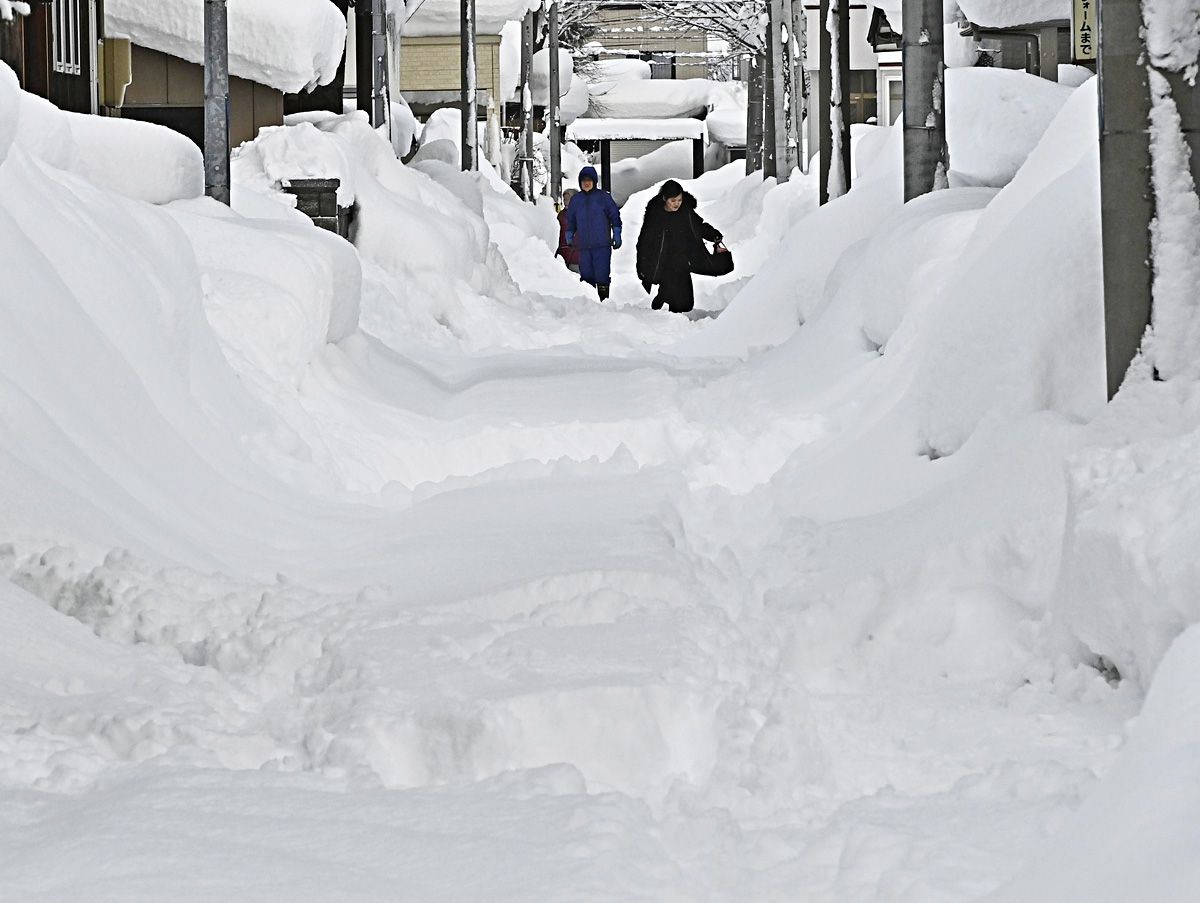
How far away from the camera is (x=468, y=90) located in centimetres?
2194

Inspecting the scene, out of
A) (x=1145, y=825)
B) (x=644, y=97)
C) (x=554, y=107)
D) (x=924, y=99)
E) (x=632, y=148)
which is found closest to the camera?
(x=1145, y=825)

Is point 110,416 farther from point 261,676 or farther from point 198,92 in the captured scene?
point 198,92

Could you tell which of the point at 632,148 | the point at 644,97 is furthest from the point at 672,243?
the point at 632,148

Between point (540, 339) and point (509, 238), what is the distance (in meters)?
9.12

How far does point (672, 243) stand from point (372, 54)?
5.48 m

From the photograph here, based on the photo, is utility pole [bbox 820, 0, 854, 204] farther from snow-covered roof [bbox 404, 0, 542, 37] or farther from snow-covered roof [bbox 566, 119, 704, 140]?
snow-covered roof [bbox 566, 119, 704, 140]

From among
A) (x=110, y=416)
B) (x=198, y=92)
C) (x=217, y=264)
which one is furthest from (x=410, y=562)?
(x=198, y=92)

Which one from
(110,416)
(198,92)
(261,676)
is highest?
(198,92)

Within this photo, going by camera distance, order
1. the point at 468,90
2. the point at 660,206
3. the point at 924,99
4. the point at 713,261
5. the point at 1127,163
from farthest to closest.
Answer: the point at 468,90 < the point at 660,206 < the point at 713,261 < the point at 924,99 < the point at 1127,163

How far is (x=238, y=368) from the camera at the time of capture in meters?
7.08

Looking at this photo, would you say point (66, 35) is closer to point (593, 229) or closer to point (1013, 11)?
point (593, 229)

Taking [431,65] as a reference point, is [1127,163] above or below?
below

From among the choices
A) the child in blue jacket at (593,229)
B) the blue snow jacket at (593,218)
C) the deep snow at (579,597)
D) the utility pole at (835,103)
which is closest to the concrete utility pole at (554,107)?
the utility pole at (835,103)

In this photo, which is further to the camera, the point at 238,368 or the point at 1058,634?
the point at 238,368
